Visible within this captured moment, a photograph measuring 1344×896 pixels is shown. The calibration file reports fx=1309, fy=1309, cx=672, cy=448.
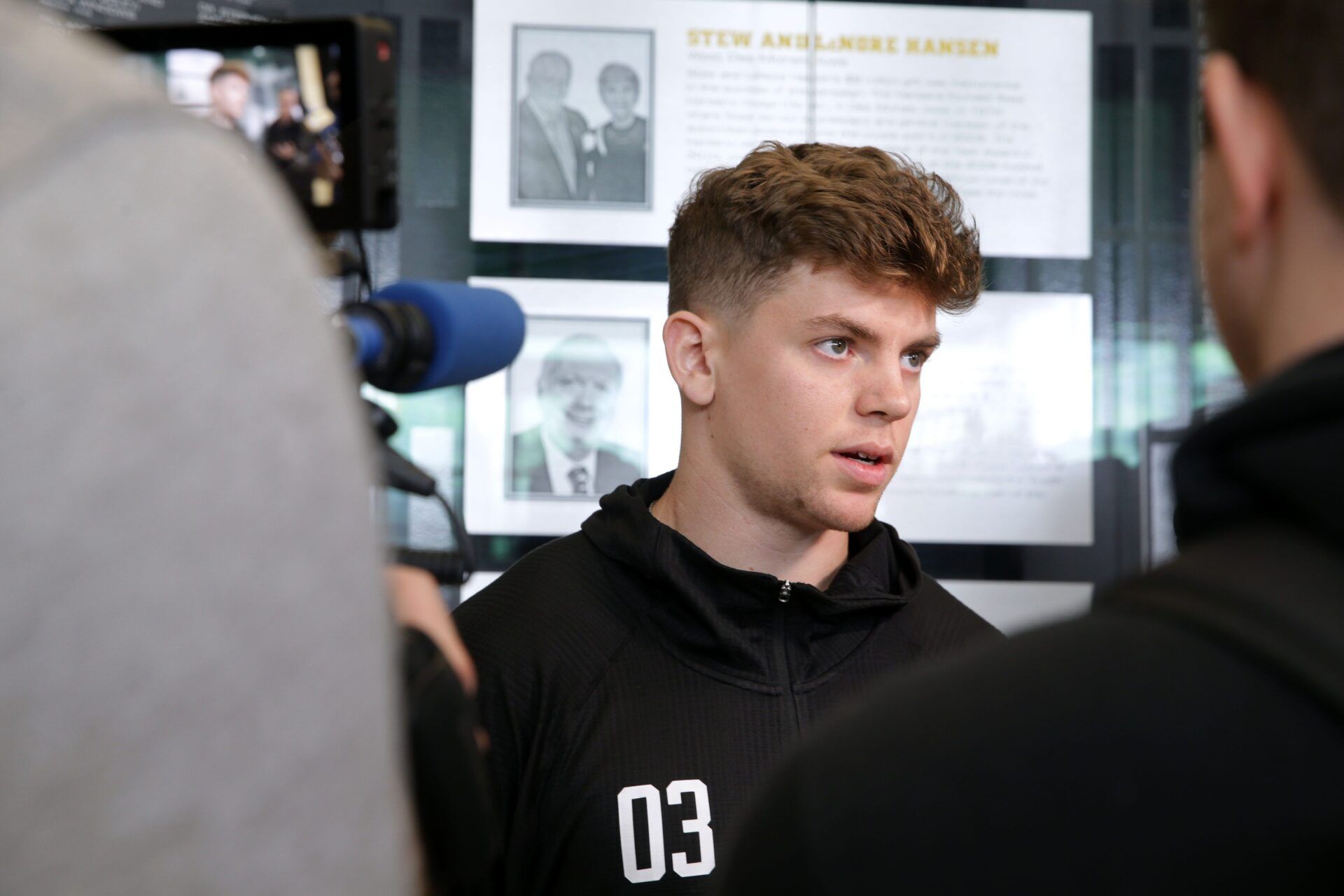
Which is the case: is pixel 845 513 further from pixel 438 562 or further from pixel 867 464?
pixel 438 562

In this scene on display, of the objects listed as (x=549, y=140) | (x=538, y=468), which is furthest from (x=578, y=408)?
(x=549, y=140)

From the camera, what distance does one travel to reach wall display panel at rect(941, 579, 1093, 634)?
2375 millimetres

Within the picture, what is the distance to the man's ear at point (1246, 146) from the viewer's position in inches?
21.2

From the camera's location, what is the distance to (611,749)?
143 centimetres

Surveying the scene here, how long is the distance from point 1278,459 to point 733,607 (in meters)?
1.10

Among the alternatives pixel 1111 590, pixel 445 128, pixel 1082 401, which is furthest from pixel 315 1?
pixel 1111 590

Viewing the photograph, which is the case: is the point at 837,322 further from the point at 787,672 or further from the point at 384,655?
the point at 384,655

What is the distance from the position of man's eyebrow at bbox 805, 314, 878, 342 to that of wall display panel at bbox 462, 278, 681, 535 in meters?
0.72

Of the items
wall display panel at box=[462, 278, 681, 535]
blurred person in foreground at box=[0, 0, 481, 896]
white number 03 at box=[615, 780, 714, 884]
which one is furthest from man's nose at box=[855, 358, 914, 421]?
blurred person in foreground at box=[0, 0, 481, 896]

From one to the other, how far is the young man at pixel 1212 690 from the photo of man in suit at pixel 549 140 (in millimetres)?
1834

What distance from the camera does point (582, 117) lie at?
2342mm

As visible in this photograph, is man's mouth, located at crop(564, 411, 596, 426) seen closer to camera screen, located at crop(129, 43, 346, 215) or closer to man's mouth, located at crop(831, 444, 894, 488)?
man's mouth, located at crop(831, 444, 894, 488)

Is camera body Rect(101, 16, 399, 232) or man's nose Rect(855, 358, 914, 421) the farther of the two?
man's nose Rect(855, 358, 914, 421)

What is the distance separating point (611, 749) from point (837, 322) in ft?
1.93
